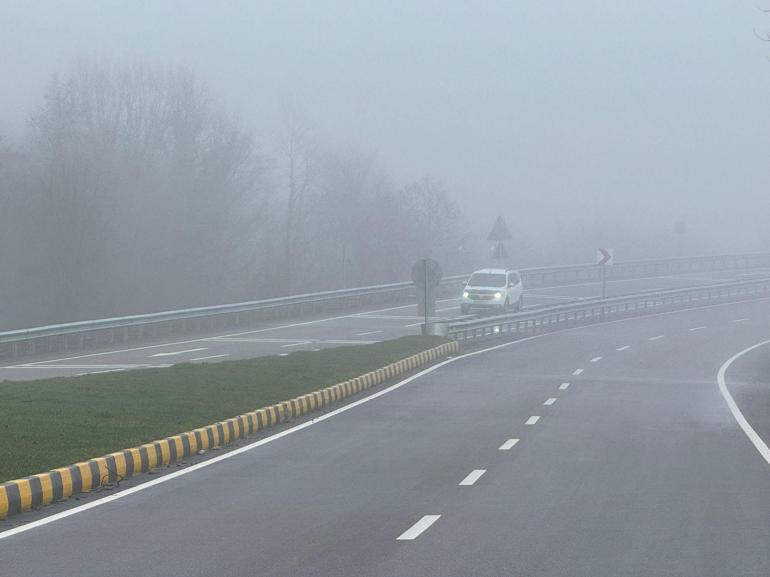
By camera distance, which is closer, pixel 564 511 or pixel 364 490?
pixel 564 511

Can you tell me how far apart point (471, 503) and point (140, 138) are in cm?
6984

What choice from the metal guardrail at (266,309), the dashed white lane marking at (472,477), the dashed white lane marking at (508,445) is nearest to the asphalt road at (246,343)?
the metal guardrail at (266,309)

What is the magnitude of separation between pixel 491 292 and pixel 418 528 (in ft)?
149

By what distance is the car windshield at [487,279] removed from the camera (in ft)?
188

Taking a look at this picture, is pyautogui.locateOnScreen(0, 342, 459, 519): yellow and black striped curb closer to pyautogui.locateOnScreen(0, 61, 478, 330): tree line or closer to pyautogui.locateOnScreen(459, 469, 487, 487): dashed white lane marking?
pyautogui.locateOnScreen(459, 469, 487, 487): dashed white lane marking

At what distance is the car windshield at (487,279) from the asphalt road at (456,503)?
30.8 meters

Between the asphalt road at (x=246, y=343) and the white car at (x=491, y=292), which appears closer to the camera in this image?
the asphalt road at (x=246, y=343)

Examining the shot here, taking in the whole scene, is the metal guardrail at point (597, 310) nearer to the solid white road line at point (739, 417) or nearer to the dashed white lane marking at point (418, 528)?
the solid white road line at point (739, 417)

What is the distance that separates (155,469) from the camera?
16.2 m

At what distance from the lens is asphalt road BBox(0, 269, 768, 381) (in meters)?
35.7

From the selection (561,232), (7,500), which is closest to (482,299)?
(7,500)

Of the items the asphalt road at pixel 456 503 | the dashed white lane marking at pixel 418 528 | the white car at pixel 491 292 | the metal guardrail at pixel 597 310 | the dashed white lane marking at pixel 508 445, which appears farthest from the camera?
the white car at pixel 491 292

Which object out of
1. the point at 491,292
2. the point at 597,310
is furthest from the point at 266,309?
the point at 597,310

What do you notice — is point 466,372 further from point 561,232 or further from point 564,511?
point 561,232
